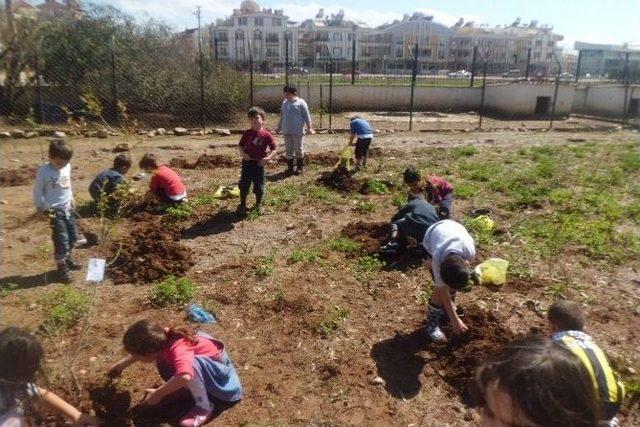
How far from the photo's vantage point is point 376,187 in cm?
865

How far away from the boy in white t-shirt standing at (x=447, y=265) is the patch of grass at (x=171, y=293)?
7.58 feet

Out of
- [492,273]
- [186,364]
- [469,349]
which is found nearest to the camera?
[186,364]

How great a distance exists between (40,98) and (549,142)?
14400 mm

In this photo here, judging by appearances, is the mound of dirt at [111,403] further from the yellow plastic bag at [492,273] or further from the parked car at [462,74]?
the parked car at [462,74]

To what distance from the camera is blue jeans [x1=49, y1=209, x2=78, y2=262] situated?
5254 mm

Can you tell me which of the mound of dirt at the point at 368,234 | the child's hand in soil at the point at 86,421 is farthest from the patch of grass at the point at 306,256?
the child's hand in soil at the point at 86,421

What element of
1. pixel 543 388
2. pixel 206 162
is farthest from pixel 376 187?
pixel 543 388

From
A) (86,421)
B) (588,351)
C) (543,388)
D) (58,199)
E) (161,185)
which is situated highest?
(543,388)

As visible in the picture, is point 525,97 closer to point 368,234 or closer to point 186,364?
point 368,234

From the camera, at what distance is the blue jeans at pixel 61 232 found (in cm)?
525

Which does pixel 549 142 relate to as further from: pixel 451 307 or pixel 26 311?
pixel 26 311

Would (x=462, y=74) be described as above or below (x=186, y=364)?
above

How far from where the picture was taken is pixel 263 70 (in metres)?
22.8

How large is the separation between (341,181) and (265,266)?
143 inches
